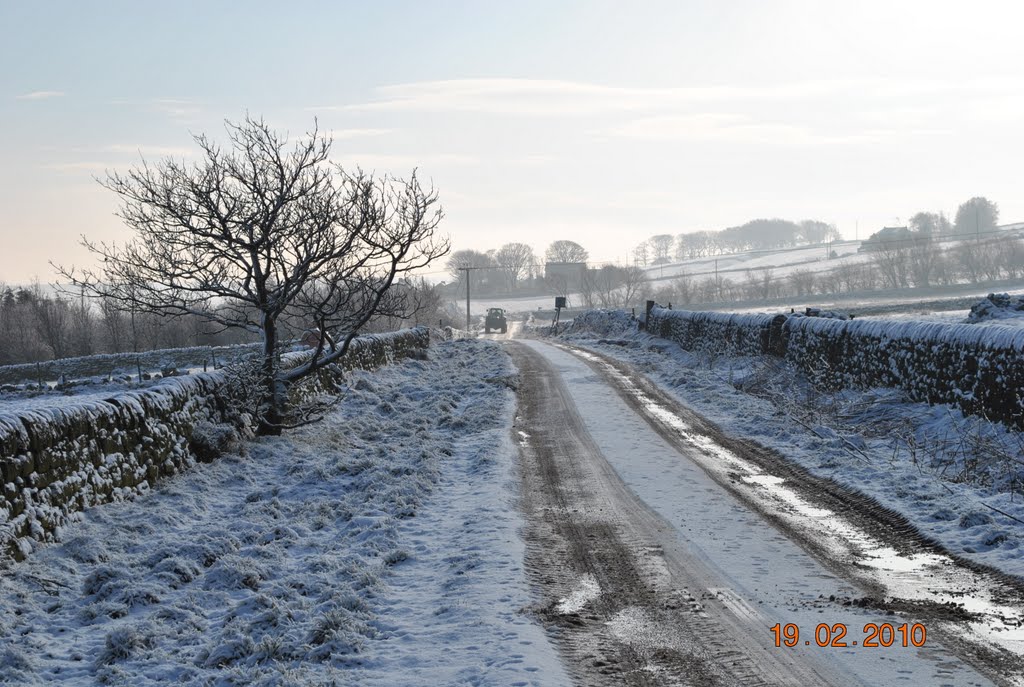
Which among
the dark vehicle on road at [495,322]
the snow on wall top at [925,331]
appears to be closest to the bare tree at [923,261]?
the dark vehicle on road at [495,322]

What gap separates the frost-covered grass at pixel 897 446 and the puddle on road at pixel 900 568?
1.72 ft

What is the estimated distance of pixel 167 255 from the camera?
13.6 m

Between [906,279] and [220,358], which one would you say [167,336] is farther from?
[906,279]

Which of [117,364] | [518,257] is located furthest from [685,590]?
[518,257]

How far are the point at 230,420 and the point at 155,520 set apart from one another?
408 centimetres

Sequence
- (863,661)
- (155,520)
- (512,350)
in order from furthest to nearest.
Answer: (512,350), (155,520), (863,661)

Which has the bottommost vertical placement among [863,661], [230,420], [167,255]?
[863,661]

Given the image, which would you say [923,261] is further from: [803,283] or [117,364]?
[117,364]

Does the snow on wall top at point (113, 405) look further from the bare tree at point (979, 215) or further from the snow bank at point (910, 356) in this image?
the bare tree at point (979, 215)

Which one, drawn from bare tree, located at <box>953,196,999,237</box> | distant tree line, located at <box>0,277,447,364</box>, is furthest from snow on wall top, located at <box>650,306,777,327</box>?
bare tree, located at <box>953,196,999,237</box>

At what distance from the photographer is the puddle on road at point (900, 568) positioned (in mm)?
5633

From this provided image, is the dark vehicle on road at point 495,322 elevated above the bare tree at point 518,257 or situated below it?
below

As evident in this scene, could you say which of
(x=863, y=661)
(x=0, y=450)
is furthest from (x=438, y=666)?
(x=0, y=450)

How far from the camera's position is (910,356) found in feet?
49.1
